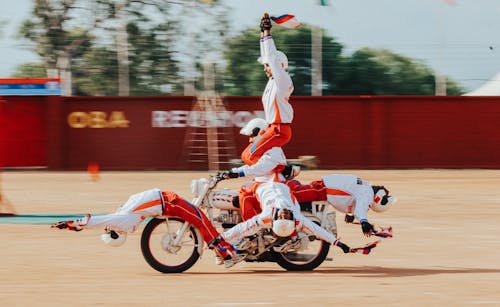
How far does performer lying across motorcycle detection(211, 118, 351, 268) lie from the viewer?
10.2 metres

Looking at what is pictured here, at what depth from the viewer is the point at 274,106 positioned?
10688 mm

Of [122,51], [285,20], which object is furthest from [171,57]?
[285,20]

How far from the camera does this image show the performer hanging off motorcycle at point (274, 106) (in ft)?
34.8

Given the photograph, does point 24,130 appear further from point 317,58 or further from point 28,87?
point 317,58

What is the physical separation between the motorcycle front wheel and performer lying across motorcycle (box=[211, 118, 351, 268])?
0.40 metres

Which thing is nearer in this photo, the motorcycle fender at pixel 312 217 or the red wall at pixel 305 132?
the motorcycle fender at pixel 312 217

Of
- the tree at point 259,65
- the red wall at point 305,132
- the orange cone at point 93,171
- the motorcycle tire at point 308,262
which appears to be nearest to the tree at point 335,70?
the tree at point 259,65

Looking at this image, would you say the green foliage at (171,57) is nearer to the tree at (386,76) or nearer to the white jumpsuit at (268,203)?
the tree at (386,76)

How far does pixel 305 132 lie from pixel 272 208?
23.6m

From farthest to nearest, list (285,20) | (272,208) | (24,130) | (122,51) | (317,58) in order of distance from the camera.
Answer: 1. (122,51)
2. (317,58)
3. (24,130)
4. (285,20)
5. (272,208)

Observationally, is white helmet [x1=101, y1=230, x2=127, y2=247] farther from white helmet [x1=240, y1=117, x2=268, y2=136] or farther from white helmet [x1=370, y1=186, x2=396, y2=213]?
white helmet [x1=370, y1=186, x2=396, y2=213]

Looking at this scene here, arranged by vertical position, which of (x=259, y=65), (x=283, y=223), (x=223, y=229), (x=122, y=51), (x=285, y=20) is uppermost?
(x=122, y=51)

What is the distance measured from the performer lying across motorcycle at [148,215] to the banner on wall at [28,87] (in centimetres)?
2384

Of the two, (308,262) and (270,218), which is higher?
(270,218)
